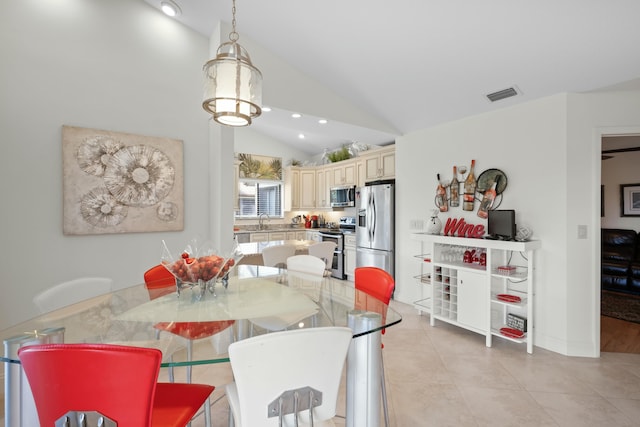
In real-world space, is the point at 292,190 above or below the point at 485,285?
above

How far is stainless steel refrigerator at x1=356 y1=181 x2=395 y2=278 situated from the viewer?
4.55 meters

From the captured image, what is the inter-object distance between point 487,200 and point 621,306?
2728 mm

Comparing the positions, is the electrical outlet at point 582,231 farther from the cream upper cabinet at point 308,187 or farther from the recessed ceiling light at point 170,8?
the cream upper cabinet at point 308,187

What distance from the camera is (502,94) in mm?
3102

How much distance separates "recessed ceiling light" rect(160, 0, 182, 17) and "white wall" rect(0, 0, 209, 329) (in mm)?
121

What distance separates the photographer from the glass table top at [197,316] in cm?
131

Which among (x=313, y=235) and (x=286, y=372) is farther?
(x=313, y=235)

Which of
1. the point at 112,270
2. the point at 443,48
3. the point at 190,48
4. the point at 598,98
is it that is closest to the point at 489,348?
the point at 598,98

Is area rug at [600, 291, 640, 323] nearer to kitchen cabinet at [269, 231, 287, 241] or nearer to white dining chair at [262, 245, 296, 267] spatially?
white dining chair at [262, 245, 296, 267]

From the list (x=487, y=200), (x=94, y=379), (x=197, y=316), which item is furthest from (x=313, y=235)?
(x=94, y=379)

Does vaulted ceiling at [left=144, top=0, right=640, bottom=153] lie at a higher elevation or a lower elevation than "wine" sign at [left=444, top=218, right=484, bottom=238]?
higher

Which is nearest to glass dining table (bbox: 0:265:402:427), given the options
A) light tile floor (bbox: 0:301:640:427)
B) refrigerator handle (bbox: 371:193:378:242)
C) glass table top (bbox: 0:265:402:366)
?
glass table top (bbox: 0:265:402:366)

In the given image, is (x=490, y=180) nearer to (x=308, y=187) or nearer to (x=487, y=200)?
(x=487, y=200)

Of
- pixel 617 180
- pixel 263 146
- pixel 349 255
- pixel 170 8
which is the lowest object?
pixel 349 255
